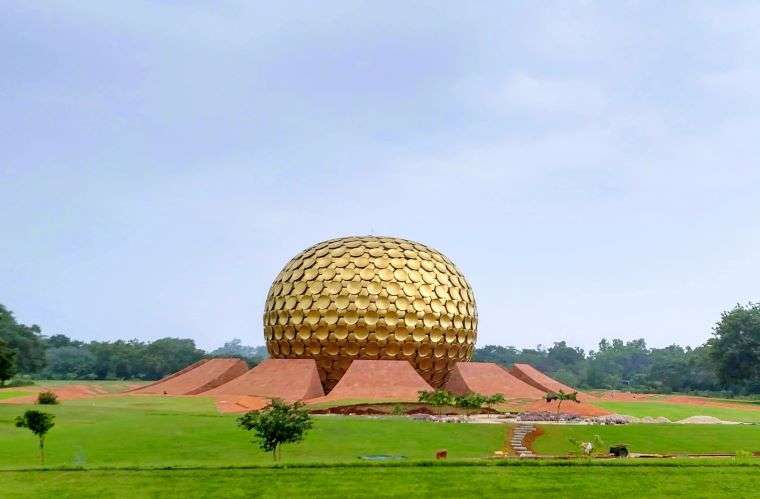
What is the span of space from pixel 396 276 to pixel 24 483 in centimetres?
2535

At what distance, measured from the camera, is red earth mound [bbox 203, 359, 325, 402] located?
3388 centimetres

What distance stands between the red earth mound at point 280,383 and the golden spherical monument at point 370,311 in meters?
1.75

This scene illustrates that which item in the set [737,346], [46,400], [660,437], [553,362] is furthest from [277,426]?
[553,362]

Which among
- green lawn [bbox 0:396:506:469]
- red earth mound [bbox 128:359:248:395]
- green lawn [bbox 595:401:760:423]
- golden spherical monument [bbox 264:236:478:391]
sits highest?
golden spherical monument [bbox 264:236:478:391]

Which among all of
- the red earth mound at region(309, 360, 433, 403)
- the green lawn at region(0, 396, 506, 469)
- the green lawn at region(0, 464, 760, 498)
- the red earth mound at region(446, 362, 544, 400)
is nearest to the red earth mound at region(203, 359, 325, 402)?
the red earth mound at region(309, 360, 433, 403)

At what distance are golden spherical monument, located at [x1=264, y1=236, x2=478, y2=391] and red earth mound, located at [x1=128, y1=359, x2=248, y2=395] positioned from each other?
2364 mm

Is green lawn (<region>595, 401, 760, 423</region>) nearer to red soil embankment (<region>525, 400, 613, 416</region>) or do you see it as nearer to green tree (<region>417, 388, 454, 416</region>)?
red soil embankment (<region>525, 400, 613, 416</region>)

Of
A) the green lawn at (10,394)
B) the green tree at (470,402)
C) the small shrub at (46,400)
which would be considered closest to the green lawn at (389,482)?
the green tree at (470,402)

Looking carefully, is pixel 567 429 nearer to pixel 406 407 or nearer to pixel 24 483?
pixel 406 407

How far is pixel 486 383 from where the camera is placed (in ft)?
120

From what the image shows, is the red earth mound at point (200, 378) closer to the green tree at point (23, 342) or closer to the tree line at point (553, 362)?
the tree line at point (553, 362)

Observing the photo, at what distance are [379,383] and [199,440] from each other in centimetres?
1434

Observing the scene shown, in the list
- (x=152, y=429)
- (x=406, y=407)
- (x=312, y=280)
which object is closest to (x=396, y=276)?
(x=312, y=280)

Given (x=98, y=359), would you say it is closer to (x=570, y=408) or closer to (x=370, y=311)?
(x=370, y=311)
